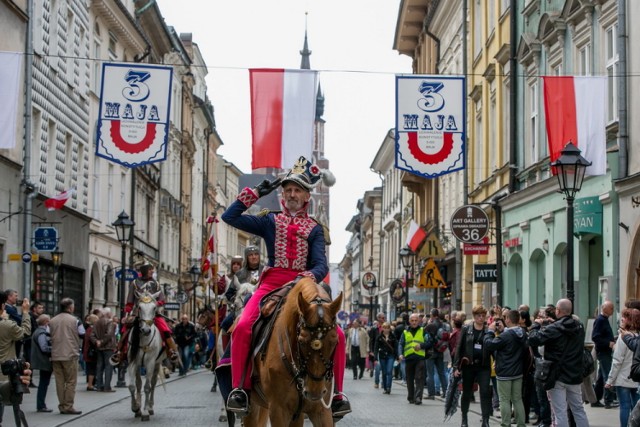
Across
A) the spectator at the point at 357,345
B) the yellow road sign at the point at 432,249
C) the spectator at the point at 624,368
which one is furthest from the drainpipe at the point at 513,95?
the spectator at the point at 624,368

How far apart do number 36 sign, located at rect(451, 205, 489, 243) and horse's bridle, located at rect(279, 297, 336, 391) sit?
18793 mm

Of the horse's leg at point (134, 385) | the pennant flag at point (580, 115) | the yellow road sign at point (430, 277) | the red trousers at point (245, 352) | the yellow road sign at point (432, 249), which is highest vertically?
the pennant flag at point (580, 115)

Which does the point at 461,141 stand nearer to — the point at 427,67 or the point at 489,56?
the point at 489,56

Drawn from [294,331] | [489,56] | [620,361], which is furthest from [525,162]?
[294,331]

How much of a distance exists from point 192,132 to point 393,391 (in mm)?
53321

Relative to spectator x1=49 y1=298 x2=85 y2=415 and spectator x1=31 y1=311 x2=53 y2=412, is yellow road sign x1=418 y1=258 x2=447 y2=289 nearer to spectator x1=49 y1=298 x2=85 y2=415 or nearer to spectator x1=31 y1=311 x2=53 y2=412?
spectator x1=49 y1=298 x2=85 y2=415

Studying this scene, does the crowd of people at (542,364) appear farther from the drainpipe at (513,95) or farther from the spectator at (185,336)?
the spectator at (185,336)

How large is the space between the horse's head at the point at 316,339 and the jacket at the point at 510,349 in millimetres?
7604

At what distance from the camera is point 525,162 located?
1207 inches

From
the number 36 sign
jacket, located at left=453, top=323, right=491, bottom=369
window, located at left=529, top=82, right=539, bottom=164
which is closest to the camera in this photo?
jacket, located at left=453, top=323, right=491, bottom=369

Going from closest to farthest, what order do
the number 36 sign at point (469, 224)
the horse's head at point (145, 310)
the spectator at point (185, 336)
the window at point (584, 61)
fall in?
the horse's head at point (145, 310) → the window at point (584, 61) → the number 36 sign at point (469, 224) → the spectator at point (185, 336)

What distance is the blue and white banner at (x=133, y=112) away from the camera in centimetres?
2194

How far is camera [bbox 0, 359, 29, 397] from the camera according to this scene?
13.1 metres

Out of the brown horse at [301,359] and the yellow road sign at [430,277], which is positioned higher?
the yellow road sign at [430,277]
